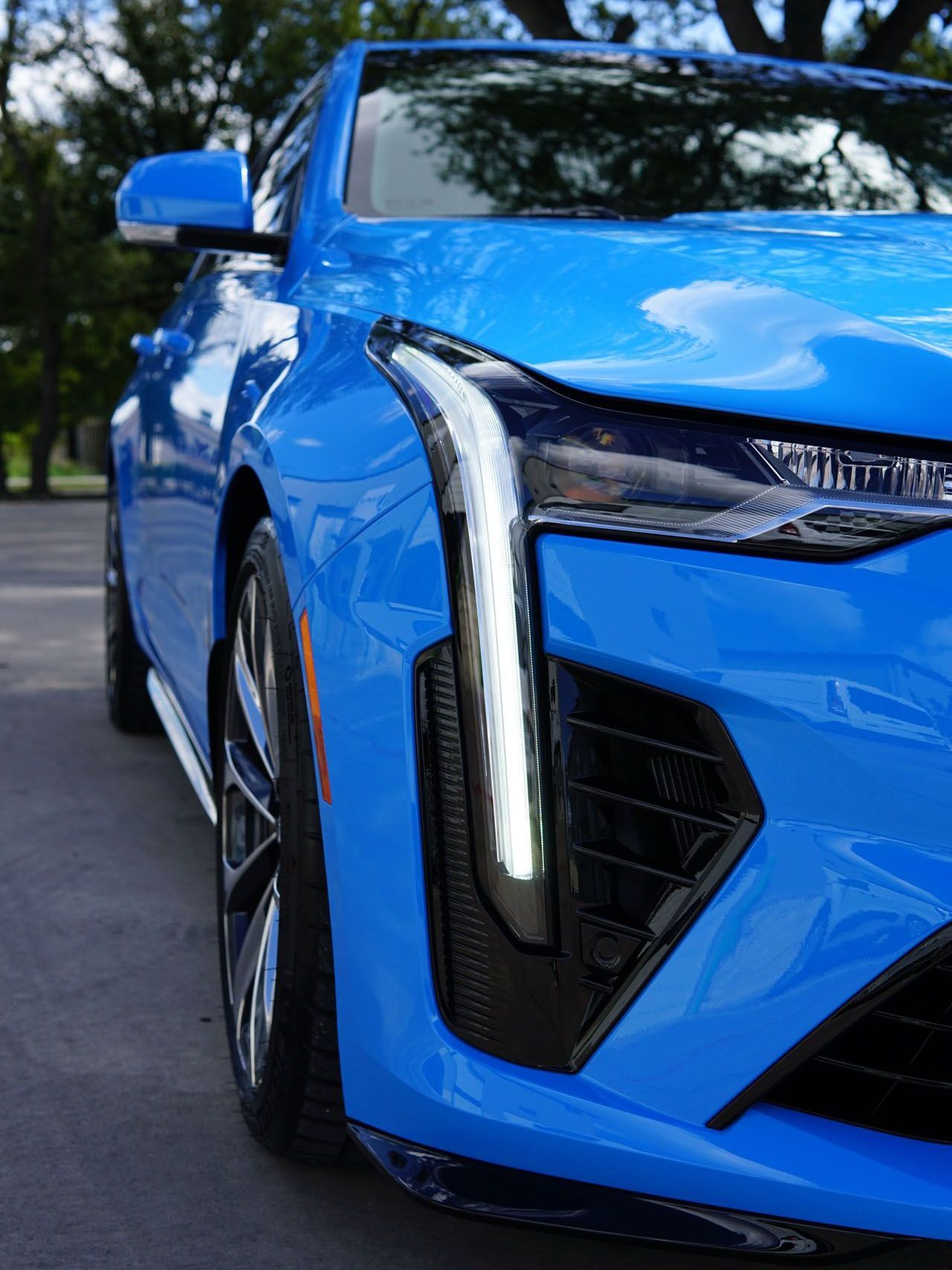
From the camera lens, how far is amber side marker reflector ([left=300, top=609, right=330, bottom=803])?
167 cm

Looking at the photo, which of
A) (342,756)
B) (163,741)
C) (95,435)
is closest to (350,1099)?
(342,756)

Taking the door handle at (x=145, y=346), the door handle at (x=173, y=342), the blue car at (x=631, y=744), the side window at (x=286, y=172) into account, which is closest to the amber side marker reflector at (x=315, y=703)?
the blue car at (x=631, y=744)

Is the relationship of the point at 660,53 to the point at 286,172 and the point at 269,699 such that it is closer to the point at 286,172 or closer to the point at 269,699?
the point at 286,172

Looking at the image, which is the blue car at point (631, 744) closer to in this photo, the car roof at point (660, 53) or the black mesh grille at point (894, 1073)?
the black mesh grille at point (894, 1073)

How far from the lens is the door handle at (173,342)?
328 centimetres

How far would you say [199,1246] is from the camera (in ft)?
5.99

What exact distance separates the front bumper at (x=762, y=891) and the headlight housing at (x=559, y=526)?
29 mm

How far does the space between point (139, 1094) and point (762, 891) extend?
1.24 metres

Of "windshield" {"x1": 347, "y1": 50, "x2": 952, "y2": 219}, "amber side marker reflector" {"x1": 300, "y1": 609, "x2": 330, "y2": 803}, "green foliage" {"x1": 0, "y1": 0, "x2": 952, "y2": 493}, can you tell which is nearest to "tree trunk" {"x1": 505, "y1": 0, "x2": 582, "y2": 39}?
"windshield" {"x1": 347, "y1": 50, "x2": 952, "y2": 219}

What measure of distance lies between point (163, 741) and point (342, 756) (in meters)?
3.15

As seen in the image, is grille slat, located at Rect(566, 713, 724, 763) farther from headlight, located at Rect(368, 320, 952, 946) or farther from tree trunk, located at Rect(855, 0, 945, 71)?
tree trunk, located at Rect(855, 0, 945, 71)

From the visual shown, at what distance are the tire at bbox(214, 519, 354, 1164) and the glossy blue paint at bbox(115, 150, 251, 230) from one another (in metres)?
0.78

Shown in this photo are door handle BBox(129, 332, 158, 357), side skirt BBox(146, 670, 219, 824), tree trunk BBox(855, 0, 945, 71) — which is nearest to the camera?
side skirt BBox(146, 670, 219, 824)

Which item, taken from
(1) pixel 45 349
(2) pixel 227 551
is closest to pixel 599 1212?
(2) pixel 227 551
